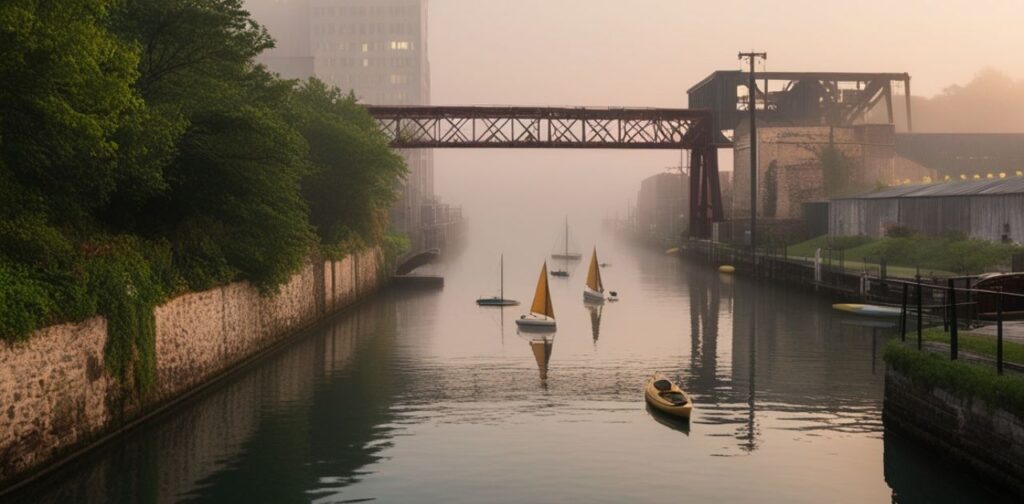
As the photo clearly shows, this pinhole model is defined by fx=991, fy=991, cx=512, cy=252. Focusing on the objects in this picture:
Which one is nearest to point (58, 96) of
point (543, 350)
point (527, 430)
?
point (527, 430)

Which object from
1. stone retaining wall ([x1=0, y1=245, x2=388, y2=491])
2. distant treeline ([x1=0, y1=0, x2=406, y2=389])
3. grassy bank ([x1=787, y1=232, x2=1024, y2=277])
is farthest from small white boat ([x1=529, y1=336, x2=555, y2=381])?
grassy bank ([x1=787, y1=232, x2=1024, y2=277])

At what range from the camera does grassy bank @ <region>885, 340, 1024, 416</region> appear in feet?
71.7

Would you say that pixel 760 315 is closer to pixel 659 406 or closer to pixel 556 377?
pixel 556 377

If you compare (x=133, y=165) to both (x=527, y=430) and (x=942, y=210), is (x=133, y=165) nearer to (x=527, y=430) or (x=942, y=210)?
(x=527, y=430)

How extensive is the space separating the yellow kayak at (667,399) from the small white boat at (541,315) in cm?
2282

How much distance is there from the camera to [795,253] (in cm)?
10250

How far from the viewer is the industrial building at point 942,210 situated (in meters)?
70.3

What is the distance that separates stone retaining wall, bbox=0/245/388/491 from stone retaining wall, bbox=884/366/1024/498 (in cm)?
2252

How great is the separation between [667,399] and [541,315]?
2896 centimetres

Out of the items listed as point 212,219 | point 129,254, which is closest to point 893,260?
point 212,219

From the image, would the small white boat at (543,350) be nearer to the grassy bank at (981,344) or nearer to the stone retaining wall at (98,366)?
the stone retaining wall at (98,366)

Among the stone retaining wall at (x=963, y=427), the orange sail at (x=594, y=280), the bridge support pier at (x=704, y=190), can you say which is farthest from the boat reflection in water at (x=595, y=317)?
the bridge support pier at (x=704, y=190)

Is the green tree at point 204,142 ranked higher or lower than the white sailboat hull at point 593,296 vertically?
higher

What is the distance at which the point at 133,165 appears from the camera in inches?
1232
